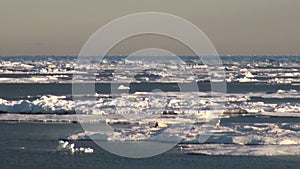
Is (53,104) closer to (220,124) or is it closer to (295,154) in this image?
(220,124)

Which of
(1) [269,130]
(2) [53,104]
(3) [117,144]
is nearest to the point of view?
(3) [117,144]

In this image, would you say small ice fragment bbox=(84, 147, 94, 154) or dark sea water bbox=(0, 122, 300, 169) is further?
small ice fragment bbox=(84, 147, 94, 154)

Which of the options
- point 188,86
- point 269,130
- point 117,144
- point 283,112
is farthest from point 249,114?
point 188,86

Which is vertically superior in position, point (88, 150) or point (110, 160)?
point (88, 150)

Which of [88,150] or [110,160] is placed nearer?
[110,160]

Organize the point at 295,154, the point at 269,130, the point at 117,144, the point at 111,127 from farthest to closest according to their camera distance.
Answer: the point at 111,127 < the point at 269,130 < the point at 117,144 < the point at 295,154

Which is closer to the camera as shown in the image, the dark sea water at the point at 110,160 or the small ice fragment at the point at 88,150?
the dark sea water at the point at 110,160

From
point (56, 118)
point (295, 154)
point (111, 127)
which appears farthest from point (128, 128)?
point (295, 154)

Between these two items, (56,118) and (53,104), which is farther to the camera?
(53,104)

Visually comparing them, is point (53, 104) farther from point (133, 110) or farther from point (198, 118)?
point (198, 118)
